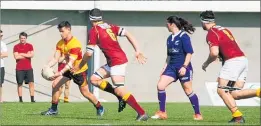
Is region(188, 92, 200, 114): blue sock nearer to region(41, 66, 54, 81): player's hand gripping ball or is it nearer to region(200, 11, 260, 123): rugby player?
region(200, 11, 260, 123): rugby player

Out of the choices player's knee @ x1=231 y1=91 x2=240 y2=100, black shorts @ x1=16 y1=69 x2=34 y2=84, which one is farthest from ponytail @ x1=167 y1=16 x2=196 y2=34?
black shorts @ x1=16 y1=69 x2=34 y2=84

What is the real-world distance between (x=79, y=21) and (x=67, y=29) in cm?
1344

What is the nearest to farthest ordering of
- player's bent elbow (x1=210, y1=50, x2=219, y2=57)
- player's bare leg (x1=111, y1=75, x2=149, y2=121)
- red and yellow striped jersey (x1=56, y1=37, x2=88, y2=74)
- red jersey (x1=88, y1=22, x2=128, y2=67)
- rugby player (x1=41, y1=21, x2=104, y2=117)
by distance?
player's bent elbow (x1=210, y1=50, x2=219, y2=57) < player's bare leg (x1=111, y1=75, x2=149, y2=121) < red jersey (x1=88, y1=22, x2=128, y2=67) < red and yellow striped jersey (x1=56, y1=37, x2=88, y2=74) < rugby player (x1=41, y1=21, x2=104, y2=117)

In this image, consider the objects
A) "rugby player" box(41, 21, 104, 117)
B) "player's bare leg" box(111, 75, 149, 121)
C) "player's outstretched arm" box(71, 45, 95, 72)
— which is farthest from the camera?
"rugby player" box(41, 21, 104, 117)

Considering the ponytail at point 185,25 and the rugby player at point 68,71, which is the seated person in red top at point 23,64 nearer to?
the rugby player at point 68,71

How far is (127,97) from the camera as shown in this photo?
13.8 metres

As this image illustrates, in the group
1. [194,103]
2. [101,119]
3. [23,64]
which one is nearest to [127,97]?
[101,119]

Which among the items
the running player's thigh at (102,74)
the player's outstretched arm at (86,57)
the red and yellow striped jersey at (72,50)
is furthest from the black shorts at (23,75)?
the running player's thigh at (102,74)

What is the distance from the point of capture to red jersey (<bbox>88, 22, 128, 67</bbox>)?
555 inches

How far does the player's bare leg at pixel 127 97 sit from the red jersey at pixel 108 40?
0.33 metres

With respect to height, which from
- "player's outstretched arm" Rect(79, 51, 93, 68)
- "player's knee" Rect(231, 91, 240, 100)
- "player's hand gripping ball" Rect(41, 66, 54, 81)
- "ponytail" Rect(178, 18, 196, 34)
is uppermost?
"ponytail" Rect(178, 18, 196, 34)

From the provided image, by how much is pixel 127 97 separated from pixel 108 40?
1.06 m

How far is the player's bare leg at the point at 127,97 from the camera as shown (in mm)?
13676

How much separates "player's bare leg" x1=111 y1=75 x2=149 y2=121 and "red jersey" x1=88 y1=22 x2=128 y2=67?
1.08 feet
